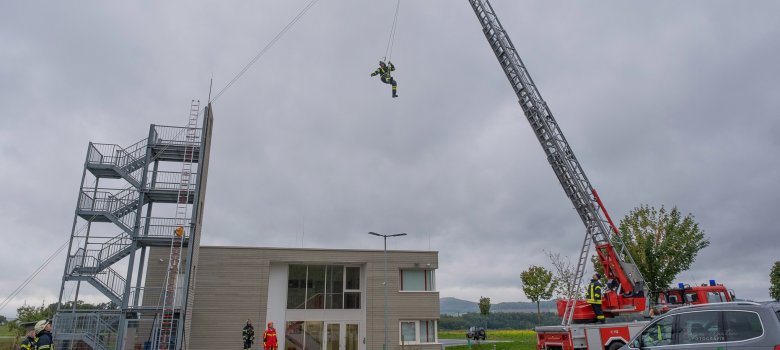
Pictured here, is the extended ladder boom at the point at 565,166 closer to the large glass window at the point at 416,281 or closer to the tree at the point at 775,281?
the large glass window at the point at 416,281

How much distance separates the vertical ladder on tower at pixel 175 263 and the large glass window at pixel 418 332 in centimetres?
1199

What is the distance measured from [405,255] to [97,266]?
15.5 meters

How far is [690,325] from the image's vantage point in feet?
30.8

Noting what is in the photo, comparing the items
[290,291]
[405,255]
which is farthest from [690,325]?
[290,291]

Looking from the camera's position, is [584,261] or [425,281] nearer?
[584,261]

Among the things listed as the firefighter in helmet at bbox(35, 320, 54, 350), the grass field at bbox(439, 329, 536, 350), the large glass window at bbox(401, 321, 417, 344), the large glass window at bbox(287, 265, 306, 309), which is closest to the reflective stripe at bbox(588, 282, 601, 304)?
the grass field at bbox(439, 329, 536, 350)

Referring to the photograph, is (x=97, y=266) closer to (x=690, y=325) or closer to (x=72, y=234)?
(x=72, y=234)

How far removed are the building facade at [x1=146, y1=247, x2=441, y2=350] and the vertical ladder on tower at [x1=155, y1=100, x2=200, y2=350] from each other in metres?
2.71

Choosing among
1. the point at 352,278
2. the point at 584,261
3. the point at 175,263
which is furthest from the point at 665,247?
the point at 175,263

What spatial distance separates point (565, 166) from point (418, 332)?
1348 centimetres

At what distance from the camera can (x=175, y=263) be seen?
2308 cm

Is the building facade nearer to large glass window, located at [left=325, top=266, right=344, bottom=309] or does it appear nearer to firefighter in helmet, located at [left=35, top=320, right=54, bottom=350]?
large glass window, located at [left=325, top=266, right=344, bottom=309]

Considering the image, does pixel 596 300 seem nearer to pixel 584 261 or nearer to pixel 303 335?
pixel 584 261

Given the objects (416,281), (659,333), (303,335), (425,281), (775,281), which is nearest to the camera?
(659,333)
